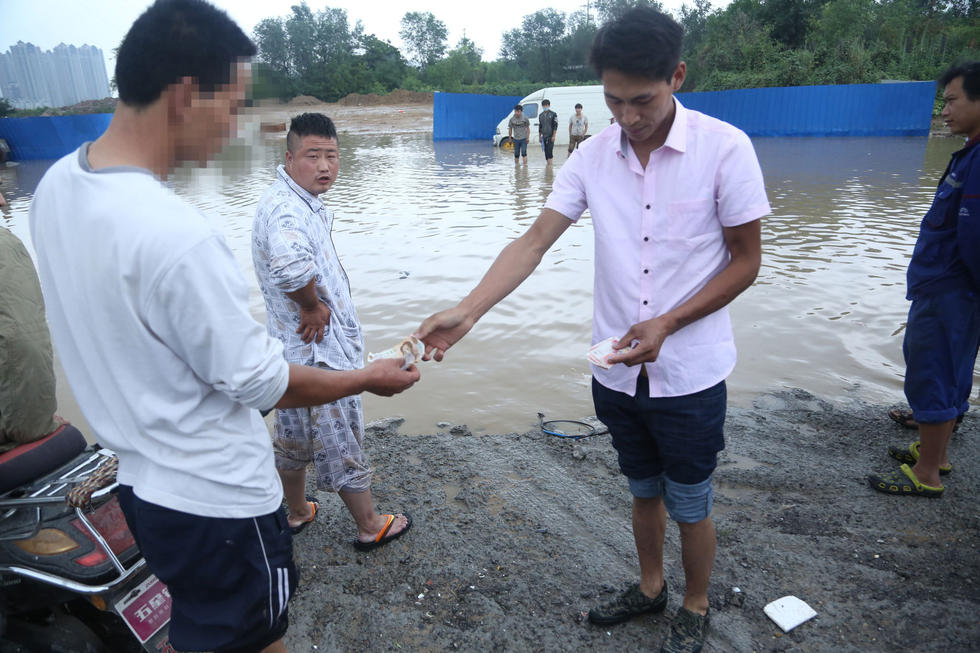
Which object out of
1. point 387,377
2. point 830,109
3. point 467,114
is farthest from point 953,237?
point 467,114

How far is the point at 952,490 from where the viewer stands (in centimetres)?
321

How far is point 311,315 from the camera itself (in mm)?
2660

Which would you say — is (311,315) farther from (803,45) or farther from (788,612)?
(803,45)

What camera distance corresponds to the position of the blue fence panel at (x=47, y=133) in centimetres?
2483

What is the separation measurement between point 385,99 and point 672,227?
169 feet

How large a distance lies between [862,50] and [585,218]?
86.5 feet

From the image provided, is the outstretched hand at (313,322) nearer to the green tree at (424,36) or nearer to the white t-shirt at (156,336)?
the white t-shirt at (156,336)

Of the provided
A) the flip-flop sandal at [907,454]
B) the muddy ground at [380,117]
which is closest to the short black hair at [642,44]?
the flip-flop sandal at [907,454]

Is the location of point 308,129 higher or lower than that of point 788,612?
higher

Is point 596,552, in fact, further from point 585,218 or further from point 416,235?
point 585,218

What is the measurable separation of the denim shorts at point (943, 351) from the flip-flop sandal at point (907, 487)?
12.2 inches

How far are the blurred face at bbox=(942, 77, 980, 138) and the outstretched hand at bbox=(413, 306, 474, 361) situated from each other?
2692 millimetres

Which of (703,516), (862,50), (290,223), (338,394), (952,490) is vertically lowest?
(952,490)

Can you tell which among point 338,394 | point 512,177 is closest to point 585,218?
point 512,177
